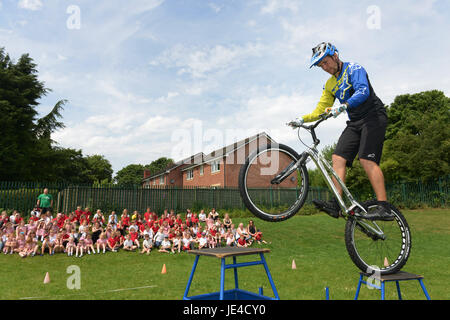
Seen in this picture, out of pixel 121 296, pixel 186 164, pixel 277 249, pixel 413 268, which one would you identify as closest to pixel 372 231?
pixel 121 296

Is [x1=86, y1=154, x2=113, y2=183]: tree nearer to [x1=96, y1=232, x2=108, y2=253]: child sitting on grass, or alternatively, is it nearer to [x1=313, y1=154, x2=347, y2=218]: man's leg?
[x1=96, y1=232, x2=108, y2=253]: child sitting on grass

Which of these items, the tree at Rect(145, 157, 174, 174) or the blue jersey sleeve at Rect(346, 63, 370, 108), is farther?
the tree at Rect(145, 157, 174, 174)

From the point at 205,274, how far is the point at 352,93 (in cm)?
803

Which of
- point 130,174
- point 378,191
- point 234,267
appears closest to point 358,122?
point 378,191

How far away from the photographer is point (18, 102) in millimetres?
31609

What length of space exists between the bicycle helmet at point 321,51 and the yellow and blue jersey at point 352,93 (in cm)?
27

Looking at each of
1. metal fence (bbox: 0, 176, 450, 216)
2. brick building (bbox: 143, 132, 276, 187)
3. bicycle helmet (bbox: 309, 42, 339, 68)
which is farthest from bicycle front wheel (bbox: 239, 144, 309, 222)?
metal fence (bbox: 0, 176, 450, 216)

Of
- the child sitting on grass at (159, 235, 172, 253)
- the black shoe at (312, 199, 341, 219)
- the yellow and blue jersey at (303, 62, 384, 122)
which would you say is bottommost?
the child sitting on grass at (159, 235, 172, 253)

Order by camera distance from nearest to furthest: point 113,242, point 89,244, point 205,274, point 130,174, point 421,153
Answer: point 205,274, point 89,244, point 113,242, point 421,153, point 130,174

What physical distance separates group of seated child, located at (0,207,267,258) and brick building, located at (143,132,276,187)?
22.2ft

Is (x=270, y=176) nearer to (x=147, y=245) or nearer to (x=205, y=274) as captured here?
(x=205, y=274)

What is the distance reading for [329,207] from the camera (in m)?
3.91

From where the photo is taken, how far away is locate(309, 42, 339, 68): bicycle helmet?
3.95 metres
